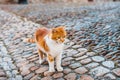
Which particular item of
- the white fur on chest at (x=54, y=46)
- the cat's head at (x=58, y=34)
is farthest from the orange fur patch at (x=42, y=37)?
the cat's head at (x=58, y=34)

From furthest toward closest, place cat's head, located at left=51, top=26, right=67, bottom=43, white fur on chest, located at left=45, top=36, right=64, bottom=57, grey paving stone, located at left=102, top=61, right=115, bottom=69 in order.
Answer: grey paving stone, located at left=102, top=61, right=115, bottom=69, white fur on chest, located at left=45, top=36, right=64, bottom=57, cat's head, located at left=51, top=26, right=67, bottom=43

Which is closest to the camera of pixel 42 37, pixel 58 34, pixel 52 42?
pixel 58 34

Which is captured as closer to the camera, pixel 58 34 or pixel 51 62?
pixel 58 34

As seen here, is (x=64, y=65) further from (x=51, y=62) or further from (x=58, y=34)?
(x=58, y=34)

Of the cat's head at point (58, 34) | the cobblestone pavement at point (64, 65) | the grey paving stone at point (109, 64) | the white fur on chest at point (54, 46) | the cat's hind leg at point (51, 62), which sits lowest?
the cobblestone pavement at point (64, 65)

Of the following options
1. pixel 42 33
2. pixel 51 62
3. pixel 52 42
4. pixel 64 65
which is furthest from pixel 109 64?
pixel 42 33

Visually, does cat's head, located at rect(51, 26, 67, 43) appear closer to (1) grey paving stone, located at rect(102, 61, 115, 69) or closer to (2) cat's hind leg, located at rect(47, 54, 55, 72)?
(2) cat's hind leg, located at rect(47, 54, 55, 72)

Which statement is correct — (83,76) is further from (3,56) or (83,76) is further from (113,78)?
(3,56)

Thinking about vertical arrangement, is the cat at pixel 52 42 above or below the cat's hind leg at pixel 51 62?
above

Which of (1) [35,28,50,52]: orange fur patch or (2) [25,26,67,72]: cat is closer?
(2) [25,26,67,72]: cat

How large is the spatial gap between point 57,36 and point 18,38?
354cm

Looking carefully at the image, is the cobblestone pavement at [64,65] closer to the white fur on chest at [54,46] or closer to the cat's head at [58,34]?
the white fur on chest at [54,46]

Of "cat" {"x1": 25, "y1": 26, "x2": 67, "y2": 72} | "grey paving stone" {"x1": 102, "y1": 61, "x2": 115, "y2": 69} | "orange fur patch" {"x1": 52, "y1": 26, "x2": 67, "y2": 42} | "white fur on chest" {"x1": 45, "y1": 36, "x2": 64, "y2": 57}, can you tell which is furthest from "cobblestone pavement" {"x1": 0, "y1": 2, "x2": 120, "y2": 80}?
"orange fur patch" {"x1": 52, "y1": 26, "x2": 67, "y2": 42}

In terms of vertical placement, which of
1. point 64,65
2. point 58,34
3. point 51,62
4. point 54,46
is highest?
point 58,34
